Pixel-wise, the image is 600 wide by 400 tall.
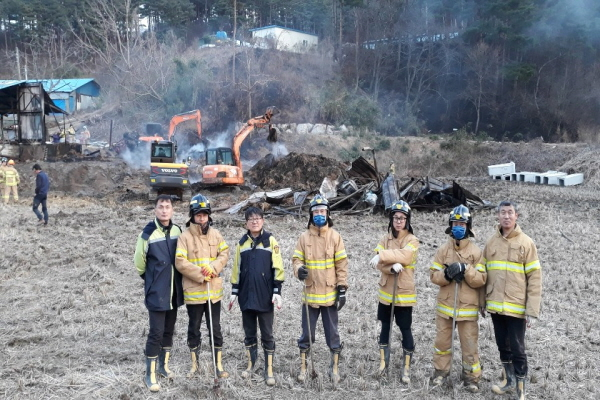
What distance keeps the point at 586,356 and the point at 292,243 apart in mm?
7180

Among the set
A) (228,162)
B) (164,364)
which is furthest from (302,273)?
(228,162)

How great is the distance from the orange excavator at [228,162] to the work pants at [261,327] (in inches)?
613

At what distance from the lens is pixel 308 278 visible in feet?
18.7

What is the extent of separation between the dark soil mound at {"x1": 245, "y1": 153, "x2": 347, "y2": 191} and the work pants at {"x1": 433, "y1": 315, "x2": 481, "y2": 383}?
564 inches

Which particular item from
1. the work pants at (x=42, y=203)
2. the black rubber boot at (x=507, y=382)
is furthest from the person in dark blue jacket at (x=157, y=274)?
the work pants at (x=42, y=203)

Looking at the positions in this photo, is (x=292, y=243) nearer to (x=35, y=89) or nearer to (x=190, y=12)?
(x=35, y=89)

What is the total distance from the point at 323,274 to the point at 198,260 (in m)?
1.24

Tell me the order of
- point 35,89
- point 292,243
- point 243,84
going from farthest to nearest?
point 243,84 < point 35,89 < point 292,243

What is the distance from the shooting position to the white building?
53528mm

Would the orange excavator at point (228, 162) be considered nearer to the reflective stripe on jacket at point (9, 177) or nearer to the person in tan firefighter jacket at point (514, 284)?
the reflective stripe on jacket at point (9, 177)

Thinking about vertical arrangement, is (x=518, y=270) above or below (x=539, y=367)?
above

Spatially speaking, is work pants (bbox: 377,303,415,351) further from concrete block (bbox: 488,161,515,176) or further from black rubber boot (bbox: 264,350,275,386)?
concrete block (bbox: 488,161,515,176)

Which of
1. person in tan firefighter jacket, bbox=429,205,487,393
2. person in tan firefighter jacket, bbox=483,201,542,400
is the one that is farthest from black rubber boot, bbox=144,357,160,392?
person in tan firefighter jacket, bbox=483,201,542,400

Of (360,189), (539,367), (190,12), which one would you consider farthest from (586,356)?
(190,12)
